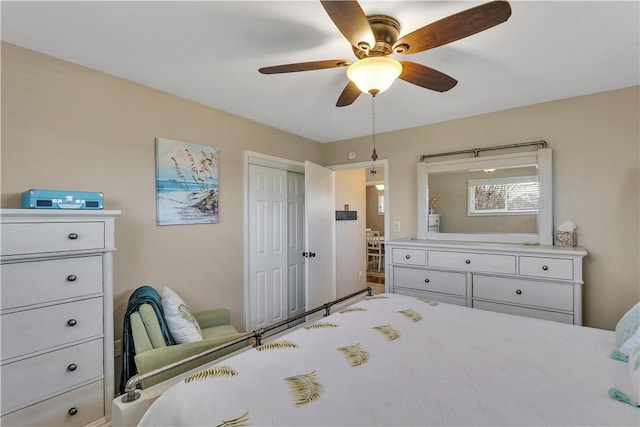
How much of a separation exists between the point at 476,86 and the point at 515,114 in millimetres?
791

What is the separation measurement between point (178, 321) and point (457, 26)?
2.25m

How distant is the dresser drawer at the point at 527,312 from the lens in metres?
2.34

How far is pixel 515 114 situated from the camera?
9.46 feet

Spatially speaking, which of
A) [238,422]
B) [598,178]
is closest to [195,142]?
[238,422]

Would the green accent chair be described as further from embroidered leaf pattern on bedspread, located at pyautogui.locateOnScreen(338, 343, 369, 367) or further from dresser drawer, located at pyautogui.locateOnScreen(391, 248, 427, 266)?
dresser drawer, located at pyautogui.locateOnScreen(391, 248, 427, 266)

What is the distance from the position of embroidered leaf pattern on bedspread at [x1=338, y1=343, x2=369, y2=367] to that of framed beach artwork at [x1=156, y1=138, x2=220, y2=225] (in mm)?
1853

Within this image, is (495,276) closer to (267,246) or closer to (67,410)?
(267,246)

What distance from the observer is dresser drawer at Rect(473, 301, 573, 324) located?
2.34m

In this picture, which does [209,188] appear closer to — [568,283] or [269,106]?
[269,106]

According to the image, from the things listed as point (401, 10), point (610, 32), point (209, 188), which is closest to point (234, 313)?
point (209, 188)

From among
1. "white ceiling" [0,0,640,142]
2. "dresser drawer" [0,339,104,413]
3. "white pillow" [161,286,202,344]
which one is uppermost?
"white ceiling" [0,0,640,142]

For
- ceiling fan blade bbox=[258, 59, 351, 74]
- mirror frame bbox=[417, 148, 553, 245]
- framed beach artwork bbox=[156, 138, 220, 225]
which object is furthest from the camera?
mirror frame bbox=[417, 148, 553, 245]

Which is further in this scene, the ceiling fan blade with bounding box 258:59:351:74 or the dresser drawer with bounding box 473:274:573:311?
the dresser drawer with bounding box 473:274:573:311

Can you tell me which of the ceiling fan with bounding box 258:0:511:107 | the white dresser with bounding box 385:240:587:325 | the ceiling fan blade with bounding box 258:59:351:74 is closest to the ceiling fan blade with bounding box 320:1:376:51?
the ceiling fan with bounding box 258:0:511:107
